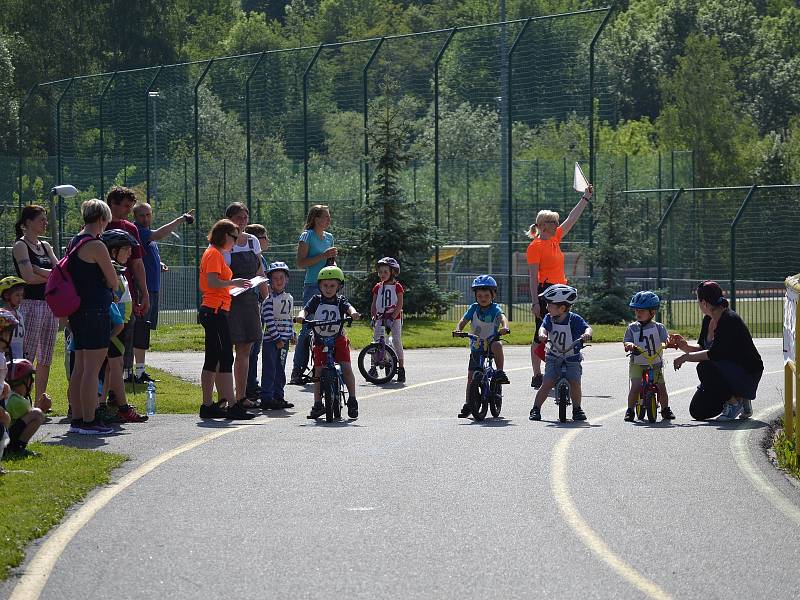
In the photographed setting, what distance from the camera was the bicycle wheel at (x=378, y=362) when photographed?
744 inches

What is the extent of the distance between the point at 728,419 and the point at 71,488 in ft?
22.0

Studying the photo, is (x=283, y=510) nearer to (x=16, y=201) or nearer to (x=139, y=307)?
(x=139, y=307)

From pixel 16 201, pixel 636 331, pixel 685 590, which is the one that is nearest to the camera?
pixel 685 590

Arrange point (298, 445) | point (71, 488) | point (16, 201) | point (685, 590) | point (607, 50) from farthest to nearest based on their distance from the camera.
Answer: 1. point (607, 50)
2. point (16, 201)
3. point (298, 445)
4. point (71, 488)
5. point (685, 590)

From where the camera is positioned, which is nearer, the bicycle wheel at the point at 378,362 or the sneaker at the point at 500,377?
the sneaker at the point at 500,377

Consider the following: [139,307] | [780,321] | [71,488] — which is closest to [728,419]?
[139,307]

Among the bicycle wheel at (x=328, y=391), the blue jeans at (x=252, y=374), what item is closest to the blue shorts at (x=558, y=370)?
the bicycle wheel at (x=328, y=391)

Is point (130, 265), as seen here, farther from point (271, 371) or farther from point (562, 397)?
point (562, 397)

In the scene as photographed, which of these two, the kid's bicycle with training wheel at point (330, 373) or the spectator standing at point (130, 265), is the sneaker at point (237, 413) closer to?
the kid's bicycle with training wheel at point (330, 373)

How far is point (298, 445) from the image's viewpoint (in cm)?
1323

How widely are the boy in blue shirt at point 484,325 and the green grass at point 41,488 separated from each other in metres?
3.94

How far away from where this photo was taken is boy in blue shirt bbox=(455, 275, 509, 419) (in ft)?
49.6

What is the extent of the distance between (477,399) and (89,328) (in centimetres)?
374

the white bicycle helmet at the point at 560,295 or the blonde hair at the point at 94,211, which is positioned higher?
the blonde hair at the point at 94,211
